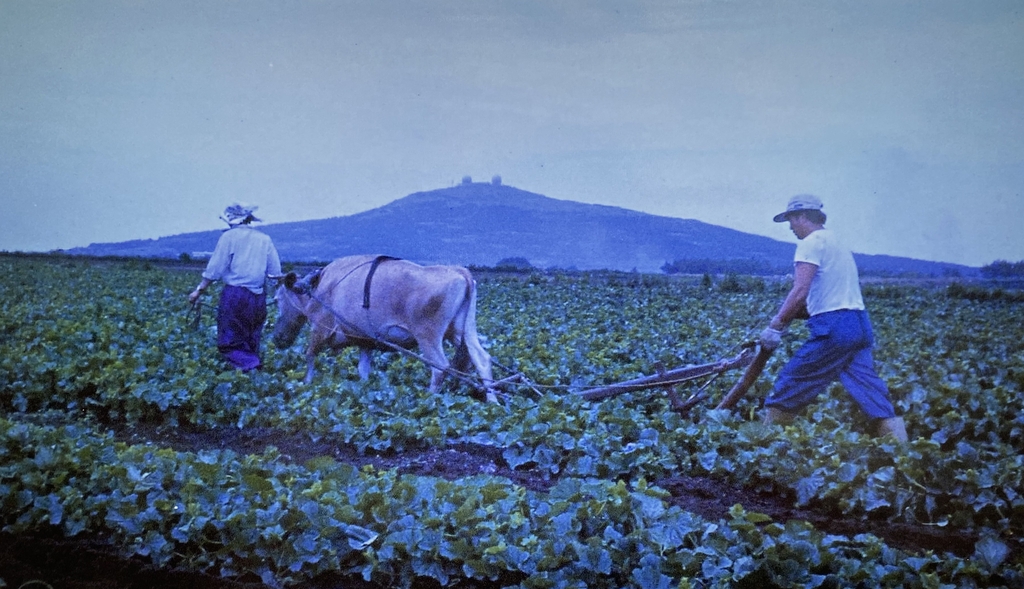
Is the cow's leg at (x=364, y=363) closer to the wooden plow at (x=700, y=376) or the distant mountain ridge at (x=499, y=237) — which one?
the distant mountain ridge at (x=499, y=237)

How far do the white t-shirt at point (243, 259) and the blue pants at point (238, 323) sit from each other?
3.3 inches

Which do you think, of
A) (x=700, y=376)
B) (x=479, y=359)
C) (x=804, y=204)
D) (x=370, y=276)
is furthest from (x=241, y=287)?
(x=804, y=204)

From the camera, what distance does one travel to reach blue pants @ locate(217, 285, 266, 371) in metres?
7.07

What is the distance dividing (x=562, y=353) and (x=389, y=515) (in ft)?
14.2

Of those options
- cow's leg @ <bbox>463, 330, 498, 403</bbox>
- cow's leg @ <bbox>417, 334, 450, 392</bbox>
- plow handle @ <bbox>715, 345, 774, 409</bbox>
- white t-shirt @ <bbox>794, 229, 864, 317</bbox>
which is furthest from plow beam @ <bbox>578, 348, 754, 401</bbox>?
cow's leg @ <bbox>417, 334, 450, 392</bbox>

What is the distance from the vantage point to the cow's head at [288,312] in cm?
758

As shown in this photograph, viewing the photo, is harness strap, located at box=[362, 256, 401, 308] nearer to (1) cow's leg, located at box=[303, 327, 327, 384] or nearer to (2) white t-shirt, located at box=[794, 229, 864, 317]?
(1) cow's leg, located at box=[303, 327, 327, 384]

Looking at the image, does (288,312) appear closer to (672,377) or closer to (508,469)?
(508,469)

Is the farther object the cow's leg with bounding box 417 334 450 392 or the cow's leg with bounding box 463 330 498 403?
the cow's leg with bounding box 417 334 450 392

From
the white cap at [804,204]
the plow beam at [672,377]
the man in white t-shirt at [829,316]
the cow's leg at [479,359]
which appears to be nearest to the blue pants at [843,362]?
the man in white t-shirt at [829,316]

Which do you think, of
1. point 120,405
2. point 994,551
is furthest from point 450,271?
point 994,551

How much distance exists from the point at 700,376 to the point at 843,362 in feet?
2.72

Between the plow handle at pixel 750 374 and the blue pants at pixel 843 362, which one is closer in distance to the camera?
the blue pants at pixel 843 362

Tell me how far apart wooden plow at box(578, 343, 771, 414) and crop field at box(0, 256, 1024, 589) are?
0.13 meters
